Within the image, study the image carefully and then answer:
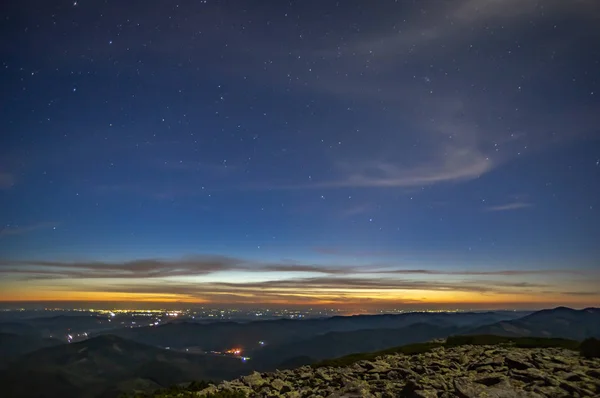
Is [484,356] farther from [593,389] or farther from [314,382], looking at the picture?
[314,382]

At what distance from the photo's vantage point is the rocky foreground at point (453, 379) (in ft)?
72.8

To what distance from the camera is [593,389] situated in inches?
850

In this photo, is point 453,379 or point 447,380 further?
point 447,380

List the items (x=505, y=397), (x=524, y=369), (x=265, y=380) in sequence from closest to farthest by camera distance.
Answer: (x=505, y=397), (x=524, y=369), (x=265, y=380)

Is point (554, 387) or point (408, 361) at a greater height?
point (554, 387)

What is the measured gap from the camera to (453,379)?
26.1m

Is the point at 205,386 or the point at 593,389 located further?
the point at 205,386

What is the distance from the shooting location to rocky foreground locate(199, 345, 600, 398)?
22.2 m

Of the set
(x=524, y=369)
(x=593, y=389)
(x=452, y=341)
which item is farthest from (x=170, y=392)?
(x=452, y=341)

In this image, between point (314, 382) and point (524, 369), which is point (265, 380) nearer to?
point (314, 382)

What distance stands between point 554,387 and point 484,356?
12.3 meters

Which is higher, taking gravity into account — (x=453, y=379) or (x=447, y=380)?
(x=453, y=379)

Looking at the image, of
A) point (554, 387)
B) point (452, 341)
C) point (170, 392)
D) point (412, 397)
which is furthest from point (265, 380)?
point (452, 341)

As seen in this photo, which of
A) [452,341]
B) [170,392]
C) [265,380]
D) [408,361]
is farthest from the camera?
[452,341]
